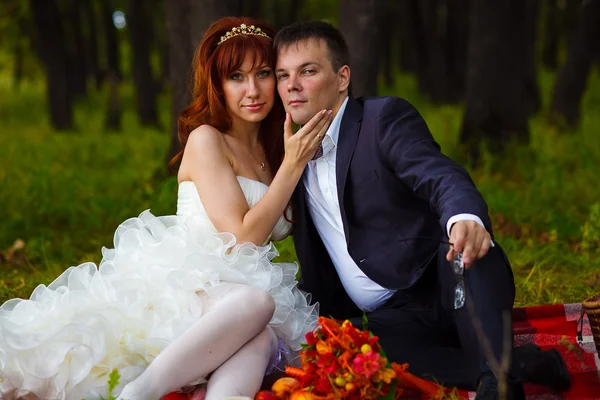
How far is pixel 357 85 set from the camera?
882 cm

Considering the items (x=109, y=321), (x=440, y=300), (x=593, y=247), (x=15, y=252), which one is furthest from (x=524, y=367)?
(x=15, y=252)

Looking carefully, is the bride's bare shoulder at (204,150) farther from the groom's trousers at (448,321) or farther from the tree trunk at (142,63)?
the tree trunk at (142,63)

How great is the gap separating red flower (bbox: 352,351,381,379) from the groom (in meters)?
0.55

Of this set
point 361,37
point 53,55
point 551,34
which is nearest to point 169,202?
point 361,37

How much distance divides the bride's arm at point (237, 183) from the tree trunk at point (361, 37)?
4.31 meters

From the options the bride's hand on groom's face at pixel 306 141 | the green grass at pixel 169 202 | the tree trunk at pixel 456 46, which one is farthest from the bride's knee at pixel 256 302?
the tree trunk at pixel 456 46

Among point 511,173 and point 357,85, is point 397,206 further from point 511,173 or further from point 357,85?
point 511,173

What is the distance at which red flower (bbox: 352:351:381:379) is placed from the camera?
3501 mm

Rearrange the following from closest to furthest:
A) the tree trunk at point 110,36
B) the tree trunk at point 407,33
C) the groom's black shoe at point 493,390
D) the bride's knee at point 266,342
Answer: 1. the groom's black shoe at point 493,390
2. the bride's knee at point 266,342
3. the tree trunk at point 407,33
4. the tree trunk at point 110,36

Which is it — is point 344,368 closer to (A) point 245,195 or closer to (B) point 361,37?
(A) point 245,195

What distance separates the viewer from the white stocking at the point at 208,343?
12.5 feet

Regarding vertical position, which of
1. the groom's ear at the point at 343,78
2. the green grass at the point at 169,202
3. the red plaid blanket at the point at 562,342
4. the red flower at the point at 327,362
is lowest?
the green grass at the point at 169,202

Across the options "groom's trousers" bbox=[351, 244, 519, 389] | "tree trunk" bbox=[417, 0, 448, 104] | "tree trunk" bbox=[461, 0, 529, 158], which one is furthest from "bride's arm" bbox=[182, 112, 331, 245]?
"tree trunk" bbox=[417, 0, 448, 104]

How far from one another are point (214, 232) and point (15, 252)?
3.49m
